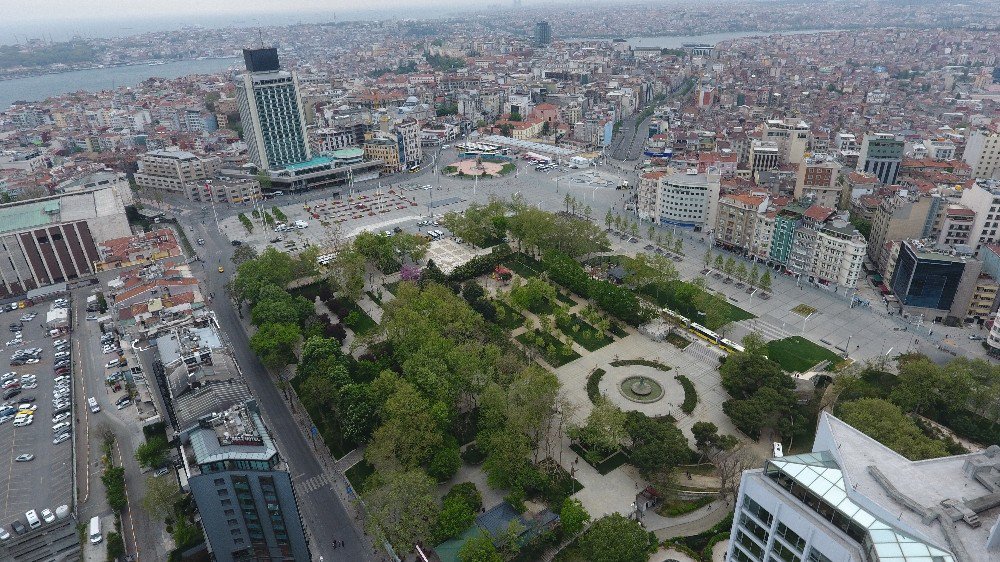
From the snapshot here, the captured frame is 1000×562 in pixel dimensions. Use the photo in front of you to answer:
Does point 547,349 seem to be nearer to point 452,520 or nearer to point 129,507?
point 452,520

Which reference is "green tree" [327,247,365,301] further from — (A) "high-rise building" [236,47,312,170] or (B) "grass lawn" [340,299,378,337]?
(A) "high-rise building" [236,47,312,170]

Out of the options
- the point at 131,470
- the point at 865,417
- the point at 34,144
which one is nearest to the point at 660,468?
the point at 865,417

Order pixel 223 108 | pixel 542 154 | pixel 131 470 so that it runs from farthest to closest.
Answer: pixel 223 108 → pixel 542 154 → pixel 131 470

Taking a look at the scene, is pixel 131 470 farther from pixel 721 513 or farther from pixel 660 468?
pixel 721 513

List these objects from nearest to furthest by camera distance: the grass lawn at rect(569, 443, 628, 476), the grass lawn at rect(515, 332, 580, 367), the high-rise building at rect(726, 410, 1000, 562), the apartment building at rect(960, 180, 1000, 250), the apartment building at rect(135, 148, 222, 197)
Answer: the high-rise building at rect(726, 410, 1000, 562), the grass lawn at rect(569, 443, 628, 476), the grass lawn at rect(515, 332, 580, 367), the apartment building at rect(960, 180, 1000, 250), the apartment building at rect(135, 148, 222, 197)

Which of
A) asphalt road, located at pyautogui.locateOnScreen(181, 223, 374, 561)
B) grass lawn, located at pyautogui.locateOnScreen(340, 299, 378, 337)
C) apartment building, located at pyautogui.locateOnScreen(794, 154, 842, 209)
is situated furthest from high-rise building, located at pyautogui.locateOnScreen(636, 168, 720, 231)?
asphalt road, located at pyautogui.locateOnScreen(181, 223, 374, 561)

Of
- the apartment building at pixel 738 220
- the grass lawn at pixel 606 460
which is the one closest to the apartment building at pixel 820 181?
Result: the apartment building at pixel 738 220

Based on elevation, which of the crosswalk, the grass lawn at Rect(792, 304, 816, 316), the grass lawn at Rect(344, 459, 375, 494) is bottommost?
the crosswalk
